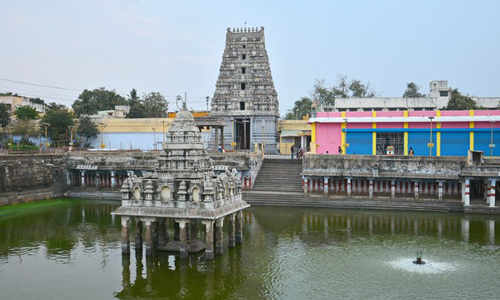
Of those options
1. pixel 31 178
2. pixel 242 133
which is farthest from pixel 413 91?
pixel 31 178

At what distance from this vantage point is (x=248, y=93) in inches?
1914

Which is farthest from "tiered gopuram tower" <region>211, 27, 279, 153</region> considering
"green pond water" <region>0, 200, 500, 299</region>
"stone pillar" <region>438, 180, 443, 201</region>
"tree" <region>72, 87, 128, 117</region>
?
"tree" <region>72, 87, 128, 117</region>

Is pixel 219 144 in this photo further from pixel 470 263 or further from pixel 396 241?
pixel 470 263

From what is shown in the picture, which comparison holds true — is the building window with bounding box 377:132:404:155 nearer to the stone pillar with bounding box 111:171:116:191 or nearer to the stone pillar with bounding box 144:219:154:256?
the stone pillar with bounding box 111:171:116:191

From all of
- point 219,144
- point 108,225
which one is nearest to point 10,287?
point 108,225

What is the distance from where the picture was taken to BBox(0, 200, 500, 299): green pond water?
16594 millimetres

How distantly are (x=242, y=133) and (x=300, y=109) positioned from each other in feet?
87.1

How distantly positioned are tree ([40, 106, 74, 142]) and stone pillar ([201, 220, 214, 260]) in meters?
41.2

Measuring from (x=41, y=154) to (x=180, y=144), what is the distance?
24.4 metres

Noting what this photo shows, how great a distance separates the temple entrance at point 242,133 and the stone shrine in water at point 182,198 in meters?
27.4

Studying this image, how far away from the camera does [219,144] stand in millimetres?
48531

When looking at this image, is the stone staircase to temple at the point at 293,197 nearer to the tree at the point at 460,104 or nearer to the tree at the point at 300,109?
the tree at the point at 460,104

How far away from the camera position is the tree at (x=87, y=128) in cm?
5653

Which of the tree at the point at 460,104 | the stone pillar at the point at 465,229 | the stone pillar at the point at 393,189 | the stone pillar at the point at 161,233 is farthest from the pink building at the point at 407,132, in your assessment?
the stone pillar at the point at 161,233
